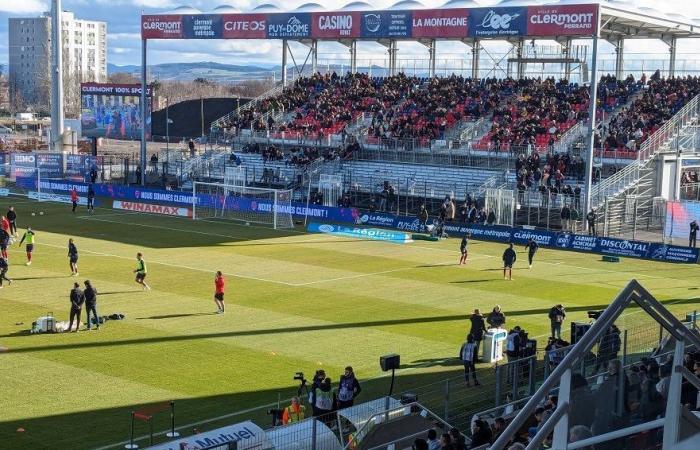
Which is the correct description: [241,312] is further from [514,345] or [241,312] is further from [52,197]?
[52,197]

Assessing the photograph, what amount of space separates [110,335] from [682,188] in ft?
121

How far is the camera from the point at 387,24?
6309 centimetres

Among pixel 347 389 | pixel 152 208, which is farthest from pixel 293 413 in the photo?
pixel 152 208

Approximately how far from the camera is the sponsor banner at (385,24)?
205 feet

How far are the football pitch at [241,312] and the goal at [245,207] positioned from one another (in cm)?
340

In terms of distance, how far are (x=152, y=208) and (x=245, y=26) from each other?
18.0 meters

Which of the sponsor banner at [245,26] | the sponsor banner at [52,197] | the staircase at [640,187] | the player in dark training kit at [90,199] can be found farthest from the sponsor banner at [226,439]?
the sponsor banner at [245,26]

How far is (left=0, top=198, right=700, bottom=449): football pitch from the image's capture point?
1997cm

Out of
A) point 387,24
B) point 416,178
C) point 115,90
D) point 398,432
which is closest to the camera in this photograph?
point 398,432

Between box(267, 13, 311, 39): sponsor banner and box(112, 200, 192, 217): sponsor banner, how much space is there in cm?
1740

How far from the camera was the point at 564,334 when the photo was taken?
26.1 meters

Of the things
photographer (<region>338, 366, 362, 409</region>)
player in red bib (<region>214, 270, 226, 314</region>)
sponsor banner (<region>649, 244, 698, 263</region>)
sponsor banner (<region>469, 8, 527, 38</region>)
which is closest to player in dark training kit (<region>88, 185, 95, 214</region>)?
sponsor banner (<region>469, 8, 527, 38</region>)

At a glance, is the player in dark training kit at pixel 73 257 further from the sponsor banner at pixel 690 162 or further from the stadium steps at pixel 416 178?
the sponsor banner at pixel 690 162

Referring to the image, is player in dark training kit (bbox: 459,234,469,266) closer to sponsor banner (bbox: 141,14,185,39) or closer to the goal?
the goal
